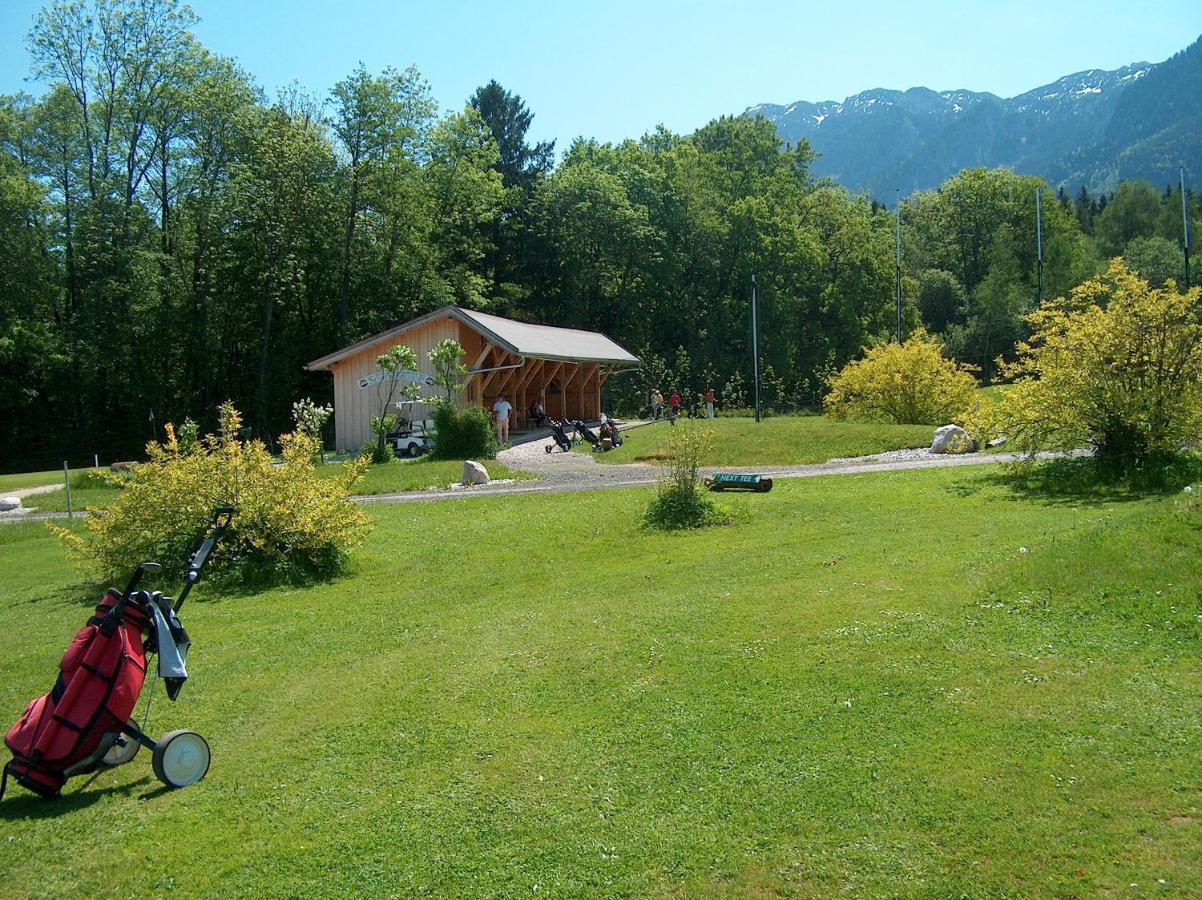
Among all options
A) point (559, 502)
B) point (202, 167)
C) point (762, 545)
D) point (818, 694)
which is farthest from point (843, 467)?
point (202, 167)

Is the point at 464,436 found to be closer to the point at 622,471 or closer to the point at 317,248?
the point at 622,471

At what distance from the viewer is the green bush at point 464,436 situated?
2550 centimetres

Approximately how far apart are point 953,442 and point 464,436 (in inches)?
500

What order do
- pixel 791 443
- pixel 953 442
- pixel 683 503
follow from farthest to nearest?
pixel 791 443 < pixel 953 442 < pixel 683 503

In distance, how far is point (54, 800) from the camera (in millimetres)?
5172

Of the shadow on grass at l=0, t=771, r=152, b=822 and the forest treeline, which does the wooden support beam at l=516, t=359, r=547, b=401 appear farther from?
the shadow on grass at l=0, t=771, r=152, b=822

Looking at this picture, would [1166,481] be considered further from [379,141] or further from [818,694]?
A: [379,141]

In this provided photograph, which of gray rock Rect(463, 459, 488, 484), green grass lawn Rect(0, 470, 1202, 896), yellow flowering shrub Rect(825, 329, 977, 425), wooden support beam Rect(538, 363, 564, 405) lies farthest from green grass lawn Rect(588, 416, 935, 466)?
green grass lawn Rect(0, 470, 1202, 896)

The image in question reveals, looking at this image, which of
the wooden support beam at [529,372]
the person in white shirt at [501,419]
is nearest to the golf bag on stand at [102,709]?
the person in white shirt at [501,419]

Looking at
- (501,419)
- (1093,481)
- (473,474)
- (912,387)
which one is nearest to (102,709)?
(1093,481)

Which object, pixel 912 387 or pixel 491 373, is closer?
pixel 912 387

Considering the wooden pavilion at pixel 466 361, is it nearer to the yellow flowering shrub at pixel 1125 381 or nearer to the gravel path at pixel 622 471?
the gravel path at pixel 622 471

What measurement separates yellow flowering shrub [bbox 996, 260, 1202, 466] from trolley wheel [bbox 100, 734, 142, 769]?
13376 millimetres

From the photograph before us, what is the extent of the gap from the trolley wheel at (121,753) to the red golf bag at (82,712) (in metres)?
0.40
